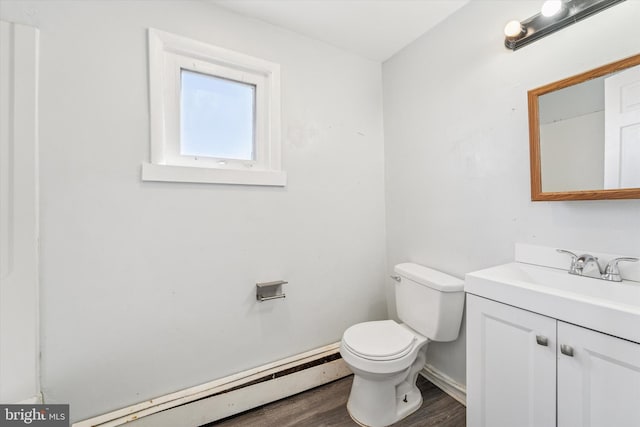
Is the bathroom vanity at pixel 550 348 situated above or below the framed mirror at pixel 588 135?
below

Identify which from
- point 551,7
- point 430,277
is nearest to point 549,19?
point 551,7

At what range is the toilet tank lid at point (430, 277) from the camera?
57.1 inches

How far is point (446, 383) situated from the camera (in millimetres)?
1645

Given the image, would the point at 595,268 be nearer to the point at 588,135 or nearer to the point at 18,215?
the point at 588,135

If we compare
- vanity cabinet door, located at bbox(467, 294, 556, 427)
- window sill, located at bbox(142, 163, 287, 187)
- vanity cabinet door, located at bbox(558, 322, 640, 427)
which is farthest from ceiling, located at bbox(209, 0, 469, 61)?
vanity cabinet door, located at bbox(558, 322, 640, 427)

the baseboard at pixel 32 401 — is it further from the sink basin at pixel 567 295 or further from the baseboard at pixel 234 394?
the sink basin at pixel 567 295

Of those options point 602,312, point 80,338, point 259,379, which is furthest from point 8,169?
point 602,312

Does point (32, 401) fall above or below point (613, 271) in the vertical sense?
below

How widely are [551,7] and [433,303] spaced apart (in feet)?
4.78

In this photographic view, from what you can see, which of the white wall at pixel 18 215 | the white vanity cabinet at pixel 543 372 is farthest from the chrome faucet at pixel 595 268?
the white wall at pixel 18 215

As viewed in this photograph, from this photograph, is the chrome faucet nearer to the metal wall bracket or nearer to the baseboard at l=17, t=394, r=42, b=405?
the metal wall bracket

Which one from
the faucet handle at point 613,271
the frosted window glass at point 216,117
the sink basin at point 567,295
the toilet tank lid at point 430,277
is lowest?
the toilet tank lid at point 430,277

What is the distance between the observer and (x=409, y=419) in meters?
1.44

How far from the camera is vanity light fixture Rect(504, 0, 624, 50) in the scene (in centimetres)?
107
